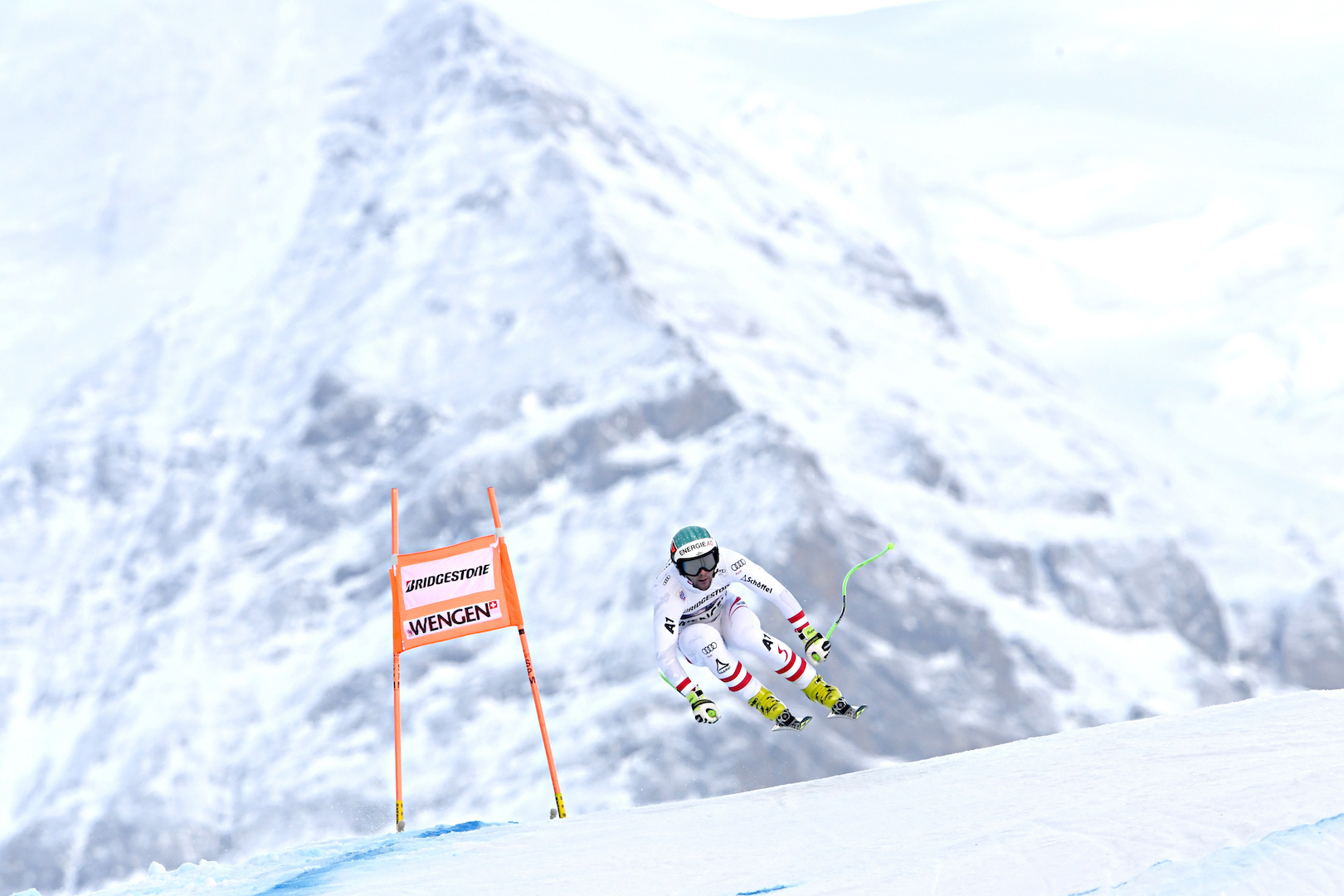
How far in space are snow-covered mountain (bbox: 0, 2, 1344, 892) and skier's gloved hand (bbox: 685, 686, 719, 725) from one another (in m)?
101

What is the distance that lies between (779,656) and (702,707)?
1205mm

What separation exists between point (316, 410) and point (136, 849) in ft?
173

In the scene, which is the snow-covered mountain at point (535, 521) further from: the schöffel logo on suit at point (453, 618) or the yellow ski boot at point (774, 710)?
the yellow ski boot at point (774, 710)

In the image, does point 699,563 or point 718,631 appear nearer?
point 699,563

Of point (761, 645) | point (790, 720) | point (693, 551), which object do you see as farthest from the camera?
point (761, 645)

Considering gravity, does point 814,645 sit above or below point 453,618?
below

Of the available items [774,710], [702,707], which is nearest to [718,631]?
[702,707]

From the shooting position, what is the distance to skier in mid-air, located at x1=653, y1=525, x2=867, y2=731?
16.2 metres

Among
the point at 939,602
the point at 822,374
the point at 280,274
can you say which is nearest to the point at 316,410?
the point at 280,274

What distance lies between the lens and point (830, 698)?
16.3 m

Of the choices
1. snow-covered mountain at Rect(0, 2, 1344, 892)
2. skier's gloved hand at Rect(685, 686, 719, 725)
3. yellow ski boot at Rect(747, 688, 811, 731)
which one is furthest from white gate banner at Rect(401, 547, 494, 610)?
snow-covered mountain at Rect(0, 2, 1344, 892)

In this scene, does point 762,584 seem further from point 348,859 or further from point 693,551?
point 348,859

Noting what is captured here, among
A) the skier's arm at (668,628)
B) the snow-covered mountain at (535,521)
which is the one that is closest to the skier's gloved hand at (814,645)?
the skier's arm at (668,628)

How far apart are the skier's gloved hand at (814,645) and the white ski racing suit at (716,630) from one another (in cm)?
10
